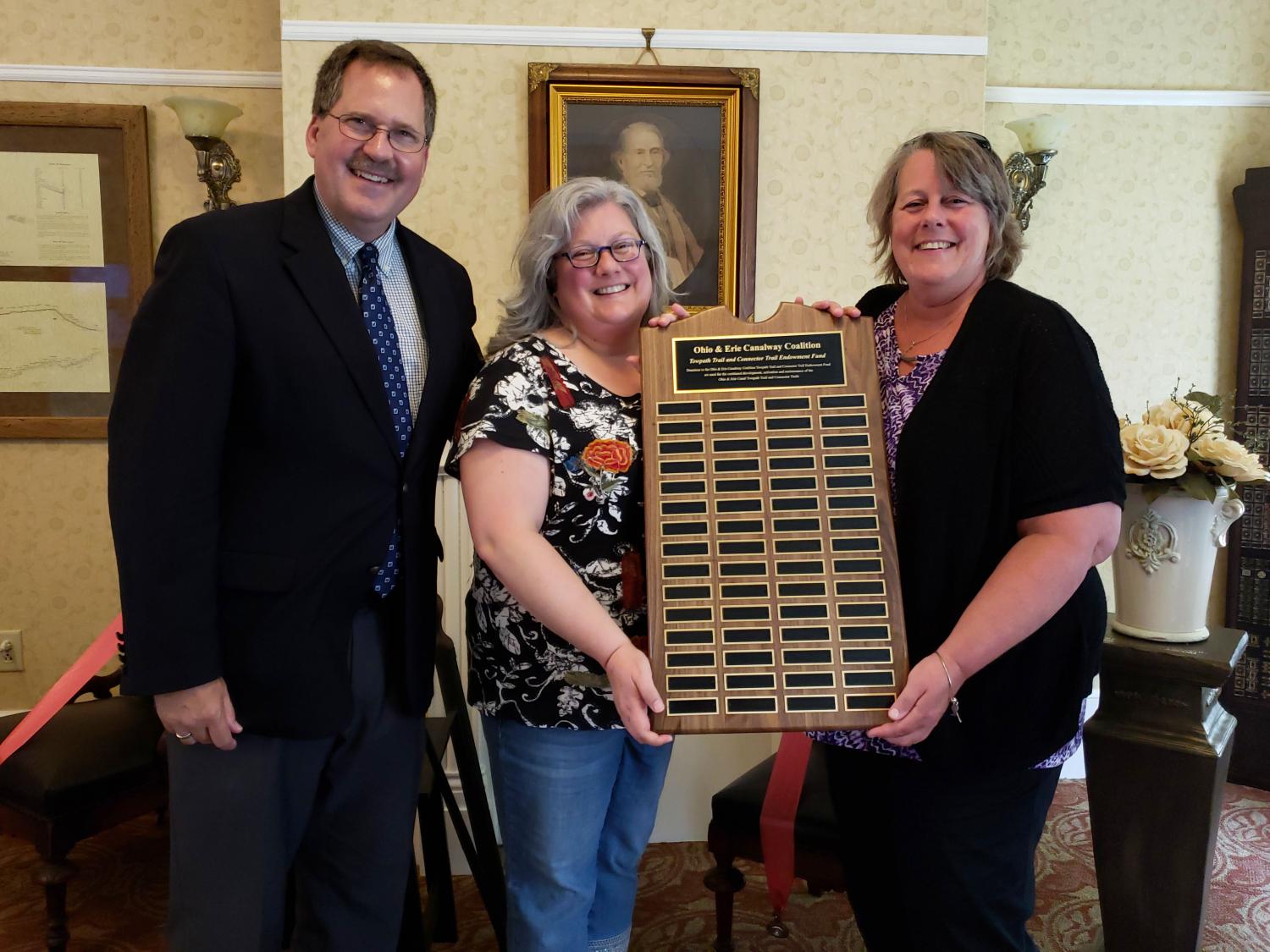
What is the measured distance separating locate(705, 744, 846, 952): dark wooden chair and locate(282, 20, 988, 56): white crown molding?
222 centimetres

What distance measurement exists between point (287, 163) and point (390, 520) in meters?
1.84

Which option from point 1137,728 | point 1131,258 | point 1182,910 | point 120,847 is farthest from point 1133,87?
point 120,847

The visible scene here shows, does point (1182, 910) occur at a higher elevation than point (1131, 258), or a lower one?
lower

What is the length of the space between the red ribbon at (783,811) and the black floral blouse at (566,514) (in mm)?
606

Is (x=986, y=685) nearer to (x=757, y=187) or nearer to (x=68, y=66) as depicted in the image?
(x=757, y=187)

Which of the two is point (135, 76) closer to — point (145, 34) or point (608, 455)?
point (145, 34)

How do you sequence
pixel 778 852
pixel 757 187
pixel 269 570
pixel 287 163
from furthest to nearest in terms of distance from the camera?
pixel 757 187
pixel 287 163
pixel 778 852
pixel 269 570

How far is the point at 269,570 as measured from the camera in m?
1.36

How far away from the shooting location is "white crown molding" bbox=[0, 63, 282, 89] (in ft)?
10.8

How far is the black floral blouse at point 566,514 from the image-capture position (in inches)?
54.2

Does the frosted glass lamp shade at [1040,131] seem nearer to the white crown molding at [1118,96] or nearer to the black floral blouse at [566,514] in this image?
the white crown molding at [1118,96]

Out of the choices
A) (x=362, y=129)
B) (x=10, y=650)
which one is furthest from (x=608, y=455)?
(x=10, y=650)

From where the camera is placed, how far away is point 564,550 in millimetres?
1398

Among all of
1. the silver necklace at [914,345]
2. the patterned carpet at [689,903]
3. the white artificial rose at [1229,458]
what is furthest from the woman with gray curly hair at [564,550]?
the white artificial rose at [1229,458]
